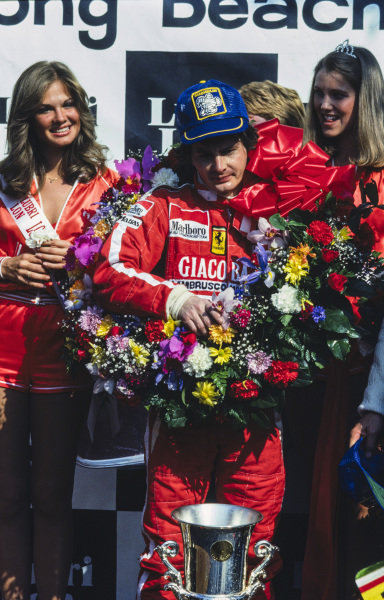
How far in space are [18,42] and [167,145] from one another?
84 cm

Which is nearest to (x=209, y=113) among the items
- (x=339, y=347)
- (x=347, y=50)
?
(x=347, y=50)

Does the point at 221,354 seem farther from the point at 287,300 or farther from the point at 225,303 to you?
the point at 287,300

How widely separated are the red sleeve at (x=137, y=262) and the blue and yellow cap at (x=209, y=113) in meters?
0.28

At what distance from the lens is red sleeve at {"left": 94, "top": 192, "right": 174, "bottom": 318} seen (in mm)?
2865

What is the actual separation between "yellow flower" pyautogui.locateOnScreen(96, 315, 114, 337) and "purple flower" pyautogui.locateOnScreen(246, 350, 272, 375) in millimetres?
516

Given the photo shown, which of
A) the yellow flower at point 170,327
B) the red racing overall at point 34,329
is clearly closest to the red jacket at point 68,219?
the red racing overall at point 34,329

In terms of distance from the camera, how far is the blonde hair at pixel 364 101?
10.6 ft

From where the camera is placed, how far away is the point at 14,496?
334 cm

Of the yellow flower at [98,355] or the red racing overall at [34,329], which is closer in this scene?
the yellow flower at [98,355]

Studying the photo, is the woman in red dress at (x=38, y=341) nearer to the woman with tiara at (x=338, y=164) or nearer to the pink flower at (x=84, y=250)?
the pink flower at (x=84, y=250)

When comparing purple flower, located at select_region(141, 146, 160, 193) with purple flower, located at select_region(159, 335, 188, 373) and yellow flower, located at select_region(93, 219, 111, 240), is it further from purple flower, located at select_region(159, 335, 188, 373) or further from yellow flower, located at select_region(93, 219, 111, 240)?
purple flower, located at select_region(159, 335, 188, 373)

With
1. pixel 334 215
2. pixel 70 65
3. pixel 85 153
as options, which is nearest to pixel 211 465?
pixel 334 215

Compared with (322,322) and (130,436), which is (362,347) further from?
(130,436)

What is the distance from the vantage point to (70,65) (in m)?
4.02
